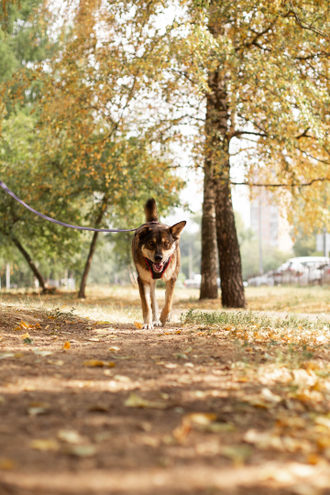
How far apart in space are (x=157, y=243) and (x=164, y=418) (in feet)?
13.0

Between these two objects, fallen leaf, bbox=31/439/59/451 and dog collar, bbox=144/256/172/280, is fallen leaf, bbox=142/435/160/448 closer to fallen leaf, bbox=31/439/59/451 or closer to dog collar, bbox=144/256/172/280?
fallen leaf, bbox=31/439/59/451

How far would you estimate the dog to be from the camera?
21.6 feet

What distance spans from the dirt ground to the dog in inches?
65.2

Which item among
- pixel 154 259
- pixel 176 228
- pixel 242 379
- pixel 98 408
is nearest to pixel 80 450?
pixel 98 408

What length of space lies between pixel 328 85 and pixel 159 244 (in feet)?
23.6

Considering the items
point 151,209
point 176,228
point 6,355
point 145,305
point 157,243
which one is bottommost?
point 6,355

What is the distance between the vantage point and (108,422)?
2637mm

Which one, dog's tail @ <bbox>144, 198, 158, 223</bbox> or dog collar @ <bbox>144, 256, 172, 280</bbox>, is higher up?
dog's tail @ <bbox>144, 198, 158, 223</bbox>

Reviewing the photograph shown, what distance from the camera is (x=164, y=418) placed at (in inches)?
108

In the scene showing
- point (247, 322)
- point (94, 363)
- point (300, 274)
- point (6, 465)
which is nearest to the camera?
point (6, 465)

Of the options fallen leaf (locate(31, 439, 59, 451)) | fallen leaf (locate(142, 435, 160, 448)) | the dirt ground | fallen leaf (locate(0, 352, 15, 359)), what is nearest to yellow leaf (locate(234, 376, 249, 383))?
the dirt ground

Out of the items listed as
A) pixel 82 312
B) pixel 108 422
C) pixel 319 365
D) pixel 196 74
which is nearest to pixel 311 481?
pixel 108 422

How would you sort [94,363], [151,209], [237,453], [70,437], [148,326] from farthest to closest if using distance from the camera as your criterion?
[151,209]
[148,326]
[94,363]
[70,437]
[237,453]

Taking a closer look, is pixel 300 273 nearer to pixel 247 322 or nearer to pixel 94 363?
pixel 247 322
